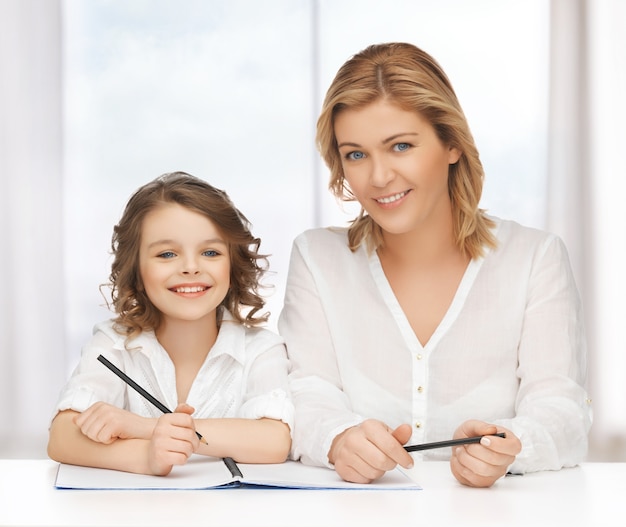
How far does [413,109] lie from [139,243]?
1.65 ft

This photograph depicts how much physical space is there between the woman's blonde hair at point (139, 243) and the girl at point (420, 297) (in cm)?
9

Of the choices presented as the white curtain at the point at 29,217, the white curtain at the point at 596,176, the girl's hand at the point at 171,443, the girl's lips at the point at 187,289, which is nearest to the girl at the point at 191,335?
the girl's lips at the point at 187,289

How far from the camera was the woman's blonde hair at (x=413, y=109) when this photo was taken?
1449 mm

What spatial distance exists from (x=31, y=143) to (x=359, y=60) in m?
2.35

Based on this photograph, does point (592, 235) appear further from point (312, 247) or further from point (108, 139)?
point (312, 247)

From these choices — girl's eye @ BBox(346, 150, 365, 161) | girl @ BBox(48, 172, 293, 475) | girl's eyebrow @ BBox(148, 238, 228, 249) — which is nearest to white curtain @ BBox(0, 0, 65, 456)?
girl @ BBox(48, 172, 293, 475)

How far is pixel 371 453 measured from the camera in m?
1.17

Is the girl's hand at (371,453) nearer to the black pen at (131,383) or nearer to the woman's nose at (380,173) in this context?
the black pen at (131,383)

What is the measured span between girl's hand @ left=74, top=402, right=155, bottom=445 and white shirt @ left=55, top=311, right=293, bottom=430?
0.15m

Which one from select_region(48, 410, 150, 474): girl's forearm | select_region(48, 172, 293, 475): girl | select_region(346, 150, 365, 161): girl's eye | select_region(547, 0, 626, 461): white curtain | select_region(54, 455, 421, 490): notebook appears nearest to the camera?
Result: select_region(54, 455, 421, 490): notebook

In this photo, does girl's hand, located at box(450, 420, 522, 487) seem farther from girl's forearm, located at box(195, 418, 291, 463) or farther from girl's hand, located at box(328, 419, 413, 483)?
girl's forearm, located at box(195, 418, 291, 463)

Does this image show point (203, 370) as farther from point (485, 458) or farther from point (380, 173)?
point (485, 458)

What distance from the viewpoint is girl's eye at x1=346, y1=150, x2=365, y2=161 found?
146 centimetres

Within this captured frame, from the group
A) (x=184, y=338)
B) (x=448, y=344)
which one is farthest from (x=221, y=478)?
(x=448, y=344)
